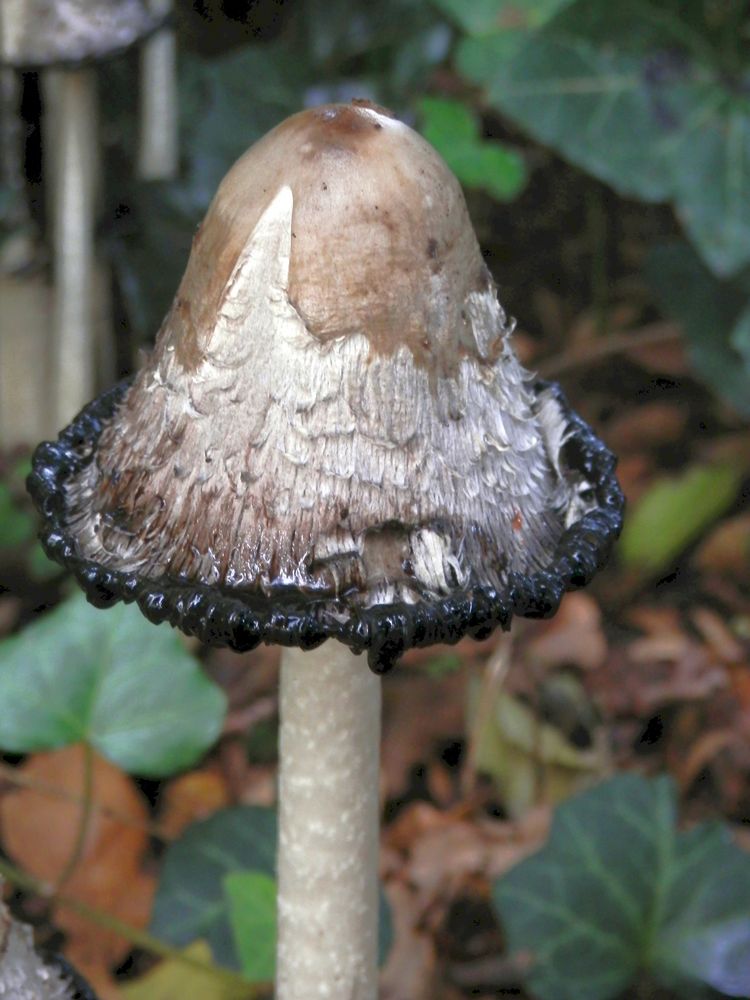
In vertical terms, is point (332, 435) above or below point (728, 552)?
above

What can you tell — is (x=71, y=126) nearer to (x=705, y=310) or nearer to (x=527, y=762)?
(x=705, y=310)

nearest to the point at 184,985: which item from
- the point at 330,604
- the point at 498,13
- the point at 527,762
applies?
the point at 527,762

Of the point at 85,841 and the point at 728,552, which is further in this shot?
the point at 728,552

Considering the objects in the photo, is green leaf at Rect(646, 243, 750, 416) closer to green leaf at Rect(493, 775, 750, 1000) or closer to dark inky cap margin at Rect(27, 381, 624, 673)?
green leaf at Rect(493, 775, 750, 1000)

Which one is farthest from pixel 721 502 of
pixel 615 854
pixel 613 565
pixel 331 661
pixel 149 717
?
pixel 331 661

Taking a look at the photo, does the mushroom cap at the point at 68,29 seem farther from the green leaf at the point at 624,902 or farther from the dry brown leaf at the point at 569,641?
the green leaf at the point at 624,902

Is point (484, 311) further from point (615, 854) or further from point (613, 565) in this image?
point (613, 565)
